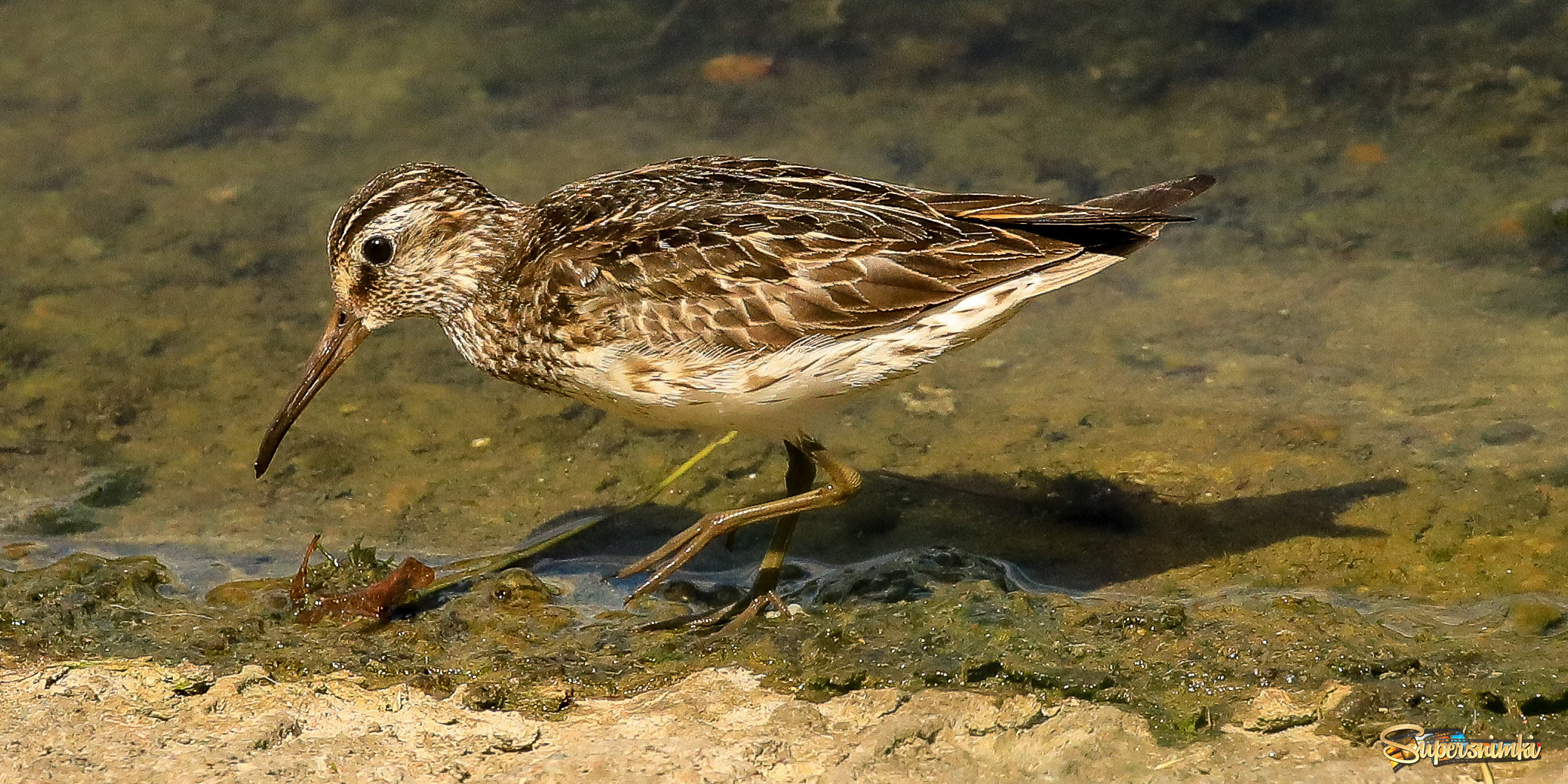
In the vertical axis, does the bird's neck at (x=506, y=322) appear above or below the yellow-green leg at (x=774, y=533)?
above

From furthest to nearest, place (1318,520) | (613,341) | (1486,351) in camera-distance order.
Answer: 1. (1486,351)
2. (1318,520)
3. (613,341)

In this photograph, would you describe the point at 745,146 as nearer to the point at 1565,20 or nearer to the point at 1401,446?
the point at 1401,446

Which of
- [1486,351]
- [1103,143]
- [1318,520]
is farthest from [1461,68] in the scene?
[1318,520]

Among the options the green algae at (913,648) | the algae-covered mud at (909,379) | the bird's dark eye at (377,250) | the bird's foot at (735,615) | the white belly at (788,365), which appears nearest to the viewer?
the green algae at (913,648)

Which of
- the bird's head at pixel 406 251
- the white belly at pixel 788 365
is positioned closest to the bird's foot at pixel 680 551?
the white belly at pixel 788 365

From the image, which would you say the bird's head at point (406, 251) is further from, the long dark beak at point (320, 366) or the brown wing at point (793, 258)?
the brown wing at point (793, 258)

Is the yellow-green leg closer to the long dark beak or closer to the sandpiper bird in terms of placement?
the sandpiper bird
